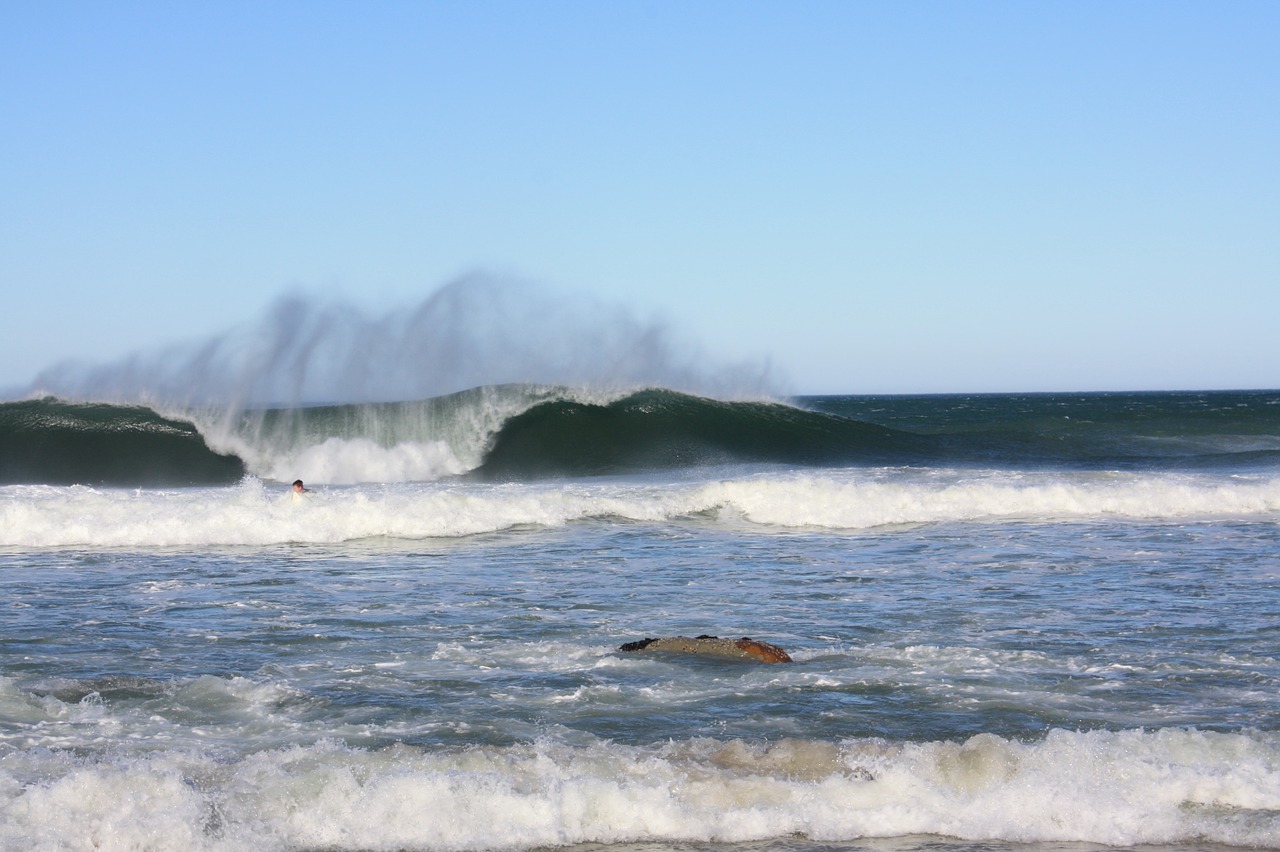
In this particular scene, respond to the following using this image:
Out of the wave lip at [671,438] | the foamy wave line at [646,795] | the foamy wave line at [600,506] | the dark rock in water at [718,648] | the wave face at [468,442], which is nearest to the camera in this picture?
the foamy wave line at [646,795]

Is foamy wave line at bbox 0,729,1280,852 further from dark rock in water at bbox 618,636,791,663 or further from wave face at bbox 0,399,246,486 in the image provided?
wave face at bbox 0,399,246,486

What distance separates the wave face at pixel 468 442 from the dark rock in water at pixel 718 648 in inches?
590

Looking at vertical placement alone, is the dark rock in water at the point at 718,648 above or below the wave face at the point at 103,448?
below

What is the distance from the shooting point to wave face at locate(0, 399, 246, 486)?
70.3 ft

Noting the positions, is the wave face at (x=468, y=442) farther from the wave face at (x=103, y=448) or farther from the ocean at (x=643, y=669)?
the ocean at (x=643, y=669)


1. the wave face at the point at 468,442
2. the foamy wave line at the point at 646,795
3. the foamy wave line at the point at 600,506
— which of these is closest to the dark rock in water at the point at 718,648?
the foamy wave line at the point at 646,795

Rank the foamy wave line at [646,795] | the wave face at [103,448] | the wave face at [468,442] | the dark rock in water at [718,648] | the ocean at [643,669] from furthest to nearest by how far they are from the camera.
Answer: the wave face at [468,442] < the wave face at [103,448] < the dark rock in water at [718,648] < the ocean at [643,669] < the foamy wave line at [646,795]

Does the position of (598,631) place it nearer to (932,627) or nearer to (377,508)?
(932,627)

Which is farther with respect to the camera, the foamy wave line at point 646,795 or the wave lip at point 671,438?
the wave lip at point 671,438

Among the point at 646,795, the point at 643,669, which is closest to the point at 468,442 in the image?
the point at 643,669

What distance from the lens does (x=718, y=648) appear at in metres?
6.66

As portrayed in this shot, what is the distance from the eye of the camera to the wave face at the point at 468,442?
2183 cm

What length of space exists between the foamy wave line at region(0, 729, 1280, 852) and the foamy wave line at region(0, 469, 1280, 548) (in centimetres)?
852

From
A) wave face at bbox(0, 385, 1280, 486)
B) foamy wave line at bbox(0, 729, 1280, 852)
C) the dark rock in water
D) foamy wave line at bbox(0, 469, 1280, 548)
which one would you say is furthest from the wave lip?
foamy wave line at bbox(0, 729, 1280, 852)
